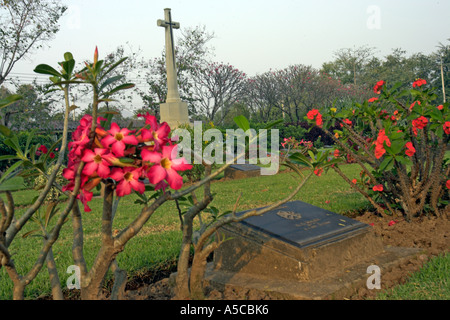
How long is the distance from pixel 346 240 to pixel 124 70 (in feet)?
50.9

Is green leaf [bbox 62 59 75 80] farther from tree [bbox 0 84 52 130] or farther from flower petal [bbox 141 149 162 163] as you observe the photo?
tree [bbox 0 84 52 130]

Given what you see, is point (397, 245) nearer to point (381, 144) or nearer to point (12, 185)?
point (381, 144)

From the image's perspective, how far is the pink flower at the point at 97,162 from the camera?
136 cm

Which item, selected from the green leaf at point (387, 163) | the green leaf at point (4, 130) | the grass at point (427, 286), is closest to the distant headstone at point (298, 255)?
the grass at point (427, 286)

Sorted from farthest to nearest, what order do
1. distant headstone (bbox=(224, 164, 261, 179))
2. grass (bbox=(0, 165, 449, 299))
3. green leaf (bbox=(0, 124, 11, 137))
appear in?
1. distant headstone (bbox=(224, 164, 261, 179))
2. grass (bbox=(0, 165, 449, 299))
3. green leaf (bbox=(0, 124, 11, 137))

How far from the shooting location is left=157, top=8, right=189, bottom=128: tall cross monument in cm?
1153

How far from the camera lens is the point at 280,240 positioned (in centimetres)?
253

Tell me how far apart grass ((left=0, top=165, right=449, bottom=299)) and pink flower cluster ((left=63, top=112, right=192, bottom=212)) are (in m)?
0.61

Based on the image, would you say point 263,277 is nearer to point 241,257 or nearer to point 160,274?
point 241,257

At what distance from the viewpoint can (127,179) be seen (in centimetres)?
142

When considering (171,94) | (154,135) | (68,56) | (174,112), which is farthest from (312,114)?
(171,94)

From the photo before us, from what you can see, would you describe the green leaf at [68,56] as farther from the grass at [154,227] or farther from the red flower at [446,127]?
the red flower at [446,127]

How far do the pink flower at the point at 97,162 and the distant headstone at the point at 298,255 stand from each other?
137 cm

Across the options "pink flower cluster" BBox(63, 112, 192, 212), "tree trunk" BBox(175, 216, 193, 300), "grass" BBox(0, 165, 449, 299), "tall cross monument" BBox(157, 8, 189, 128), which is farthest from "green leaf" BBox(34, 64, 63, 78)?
"tall cross monument" BBox(157, 8, 189, 128)
